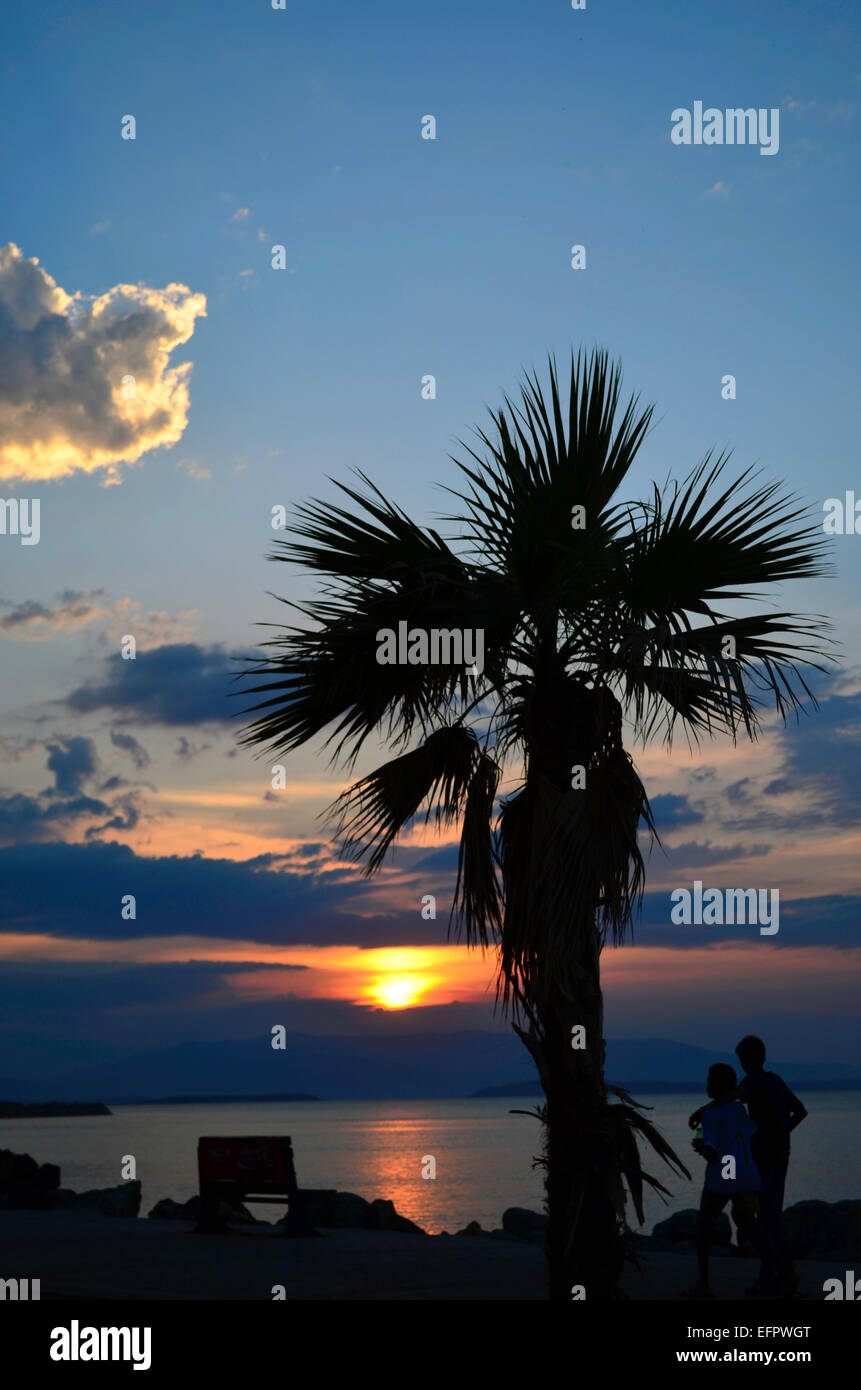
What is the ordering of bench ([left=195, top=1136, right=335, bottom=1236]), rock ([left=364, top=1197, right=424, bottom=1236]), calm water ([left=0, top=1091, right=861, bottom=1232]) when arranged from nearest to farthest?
bench ([left=195, top=1136, right=335, bottom=1236]), rock ([left=364, top=1197, right=424, bottom=1236]), calm water ([left=0, top=1091, right=861, bottom=1232])

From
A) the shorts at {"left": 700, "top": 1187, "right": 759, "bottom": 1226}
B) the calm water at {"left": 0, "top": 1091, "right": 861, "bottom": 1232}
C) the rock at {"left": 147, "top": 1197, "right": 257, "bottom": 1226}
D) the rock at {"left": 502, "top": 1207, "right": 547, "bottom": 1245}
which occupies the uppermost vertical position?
the shorts at {"left": 700, "top": 1187, "right": 759, "bottom": 1226}

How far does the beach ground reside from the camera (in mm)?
9555

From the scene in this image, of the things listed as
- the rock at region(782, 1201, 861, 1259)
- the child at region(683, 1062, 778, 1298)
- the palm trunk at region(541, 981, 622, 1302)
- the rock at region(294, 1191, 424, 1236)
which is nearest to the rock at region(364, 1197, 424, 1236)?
the rock at region(294, 1191, 424, 1236)

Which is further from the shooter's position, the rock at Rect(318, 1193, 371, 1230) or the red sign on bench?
the rock at Rect(318, 1193, 371, 1230)

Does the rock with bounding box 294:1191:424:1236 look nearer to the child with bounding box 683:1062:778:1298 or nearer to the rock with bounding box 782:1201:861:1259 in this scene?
the rock with bounding box 782:1201:861:1259

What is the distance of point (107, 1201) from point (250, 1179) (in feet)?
21.1

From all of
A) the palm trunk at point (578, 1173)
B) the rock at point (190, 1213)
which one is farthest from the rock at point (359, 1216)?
the palm trunk at point (578, 1173)

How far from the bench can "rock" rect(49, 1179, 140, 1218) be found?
207 inches

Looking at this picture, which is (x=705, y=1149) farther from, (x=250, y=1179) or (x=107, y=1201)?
(x=107, y=1201)

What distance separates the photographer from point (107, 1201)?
18875mm

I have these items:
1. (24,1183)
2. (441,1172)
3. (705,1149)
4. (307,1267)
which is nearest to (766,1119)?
(705,1149)
